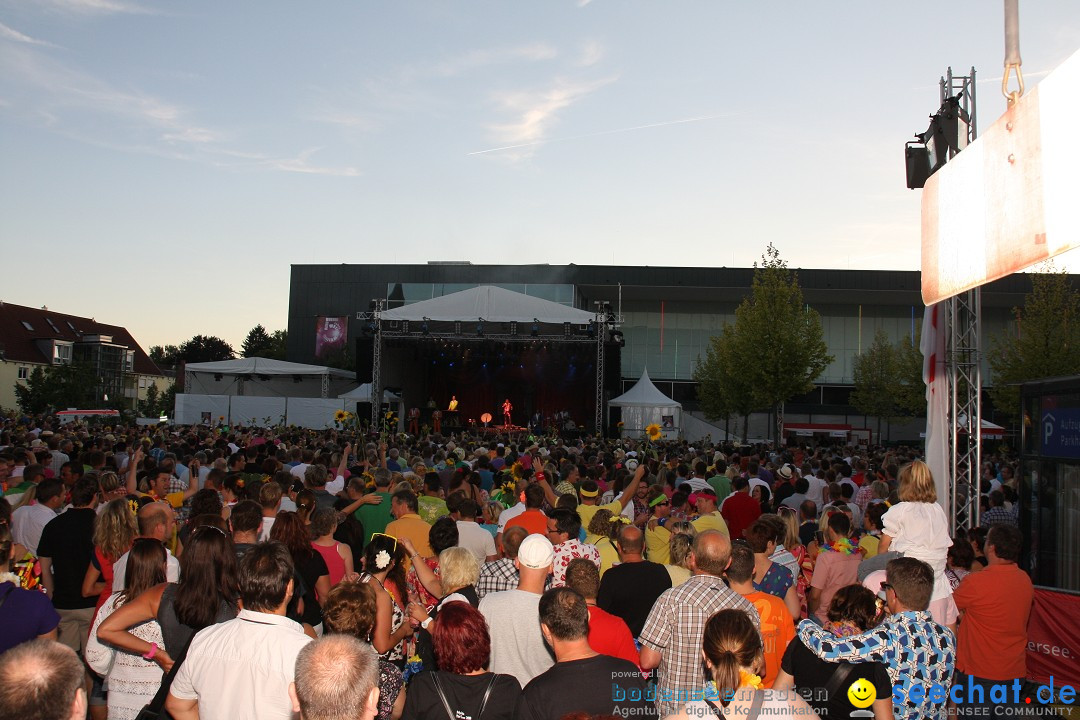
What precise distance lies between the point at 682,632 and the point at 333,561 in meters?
2.29

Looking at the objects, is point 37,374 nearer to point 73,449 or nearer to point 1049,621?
point 73,449

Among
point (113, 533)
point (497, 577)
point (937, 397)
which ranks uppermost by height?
point (937, 397)

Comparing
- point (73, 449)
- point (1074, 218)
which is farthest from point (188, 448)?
point (1074, 218)

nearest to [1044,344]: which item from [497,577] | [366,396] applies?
[366,396]

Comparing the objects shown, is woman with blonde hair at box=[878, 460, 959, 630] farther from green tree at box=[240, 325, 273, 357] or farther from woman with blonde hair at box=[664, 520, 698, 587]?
green tree at box=[240, 325, 273, 357]

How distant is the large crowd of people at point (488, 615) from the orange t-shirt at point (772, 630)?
12 millimetres

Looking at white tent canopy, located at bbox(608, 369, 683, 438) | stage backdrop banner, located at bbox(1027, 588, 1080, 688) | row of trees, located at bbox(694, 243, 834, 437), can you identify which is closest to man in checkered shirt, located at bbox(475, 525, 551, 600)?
stage backdrop banner, located at bbox(1027, 588, 1080, 688)

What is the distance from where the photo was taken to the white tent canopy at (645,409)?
2711cm

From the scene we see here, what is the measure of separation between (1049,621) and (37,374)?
4288cm

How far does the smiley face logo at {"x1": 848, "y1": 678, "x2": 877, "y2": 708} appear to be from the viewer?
3176mm

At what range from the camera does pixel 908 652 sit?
3420mm

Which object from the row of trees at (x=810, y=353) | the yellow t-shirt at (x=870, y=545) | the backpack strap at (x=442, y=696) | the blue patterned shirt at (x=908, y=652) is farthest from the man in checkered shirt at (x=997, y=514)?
the row of trees at (x=810, y=353)

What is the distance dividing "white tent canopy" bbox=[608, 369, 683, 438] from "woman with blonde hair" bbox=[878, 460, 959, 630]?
847 inches

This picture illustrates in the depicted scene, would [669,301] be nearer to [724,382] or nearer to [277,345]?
[724,382]
